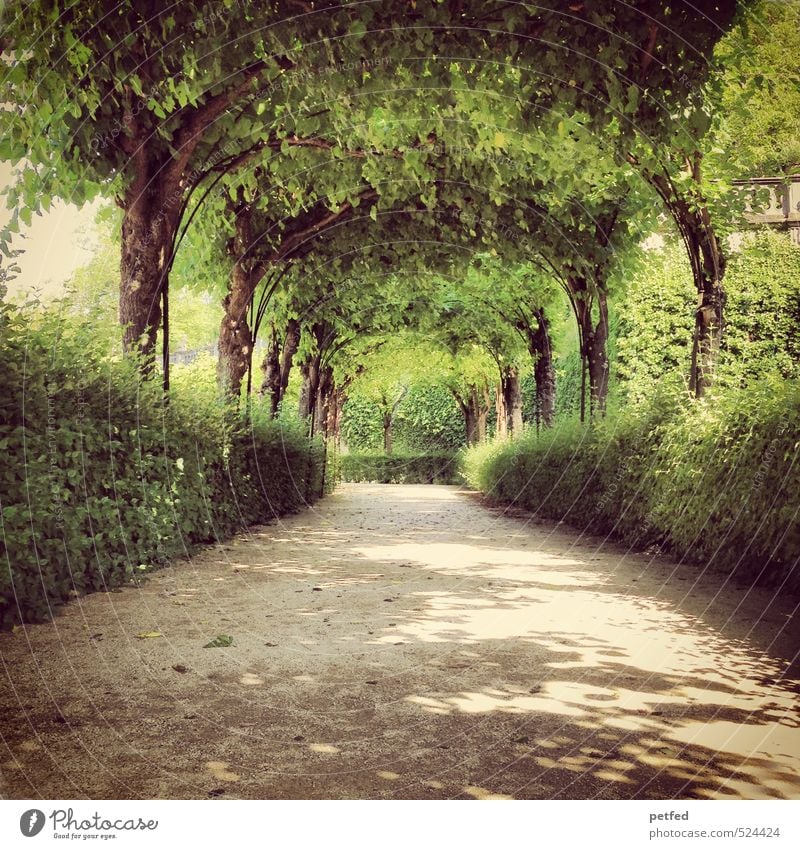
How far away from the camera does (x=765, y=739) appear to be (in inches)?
132

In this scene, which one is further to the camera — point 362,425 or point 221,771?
point 362,425

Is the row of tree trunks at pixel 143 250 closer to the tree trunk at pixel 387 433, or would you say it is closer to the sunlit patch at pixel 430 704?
the sunlit patch at pixel 430 704

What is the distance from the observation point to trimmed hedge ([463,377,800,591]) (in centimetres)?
643

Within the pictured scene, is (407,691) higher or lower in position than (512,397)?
lower

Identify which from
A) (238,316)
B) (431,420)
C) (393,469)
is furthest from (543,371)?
(431,420)

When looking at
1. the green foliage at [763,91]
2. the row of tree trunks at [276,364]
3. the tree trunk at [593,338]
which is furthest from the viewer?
the row of tree trunks at [276,364]

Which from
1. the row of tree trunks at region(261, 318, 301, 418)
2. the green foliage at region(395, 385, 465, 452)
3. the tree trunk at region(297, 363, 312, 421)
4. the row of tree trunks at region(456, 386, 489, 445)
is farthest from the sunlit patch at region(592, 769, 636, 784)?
the green foliage at region(395, 385, 465, 452)

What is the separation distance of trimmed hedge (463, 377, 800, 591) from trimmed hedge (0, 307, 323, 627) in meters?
5.54

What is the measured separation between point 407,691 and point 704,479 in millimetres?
4885

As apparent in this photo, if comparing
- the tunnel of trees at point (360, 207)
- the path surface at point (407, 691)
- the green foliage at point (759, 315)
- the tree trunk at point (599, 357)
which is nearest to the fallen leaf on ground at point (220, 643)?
the path surface at point (407, 691)

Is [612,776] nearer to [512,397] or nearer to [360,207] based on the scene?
[360,207]
